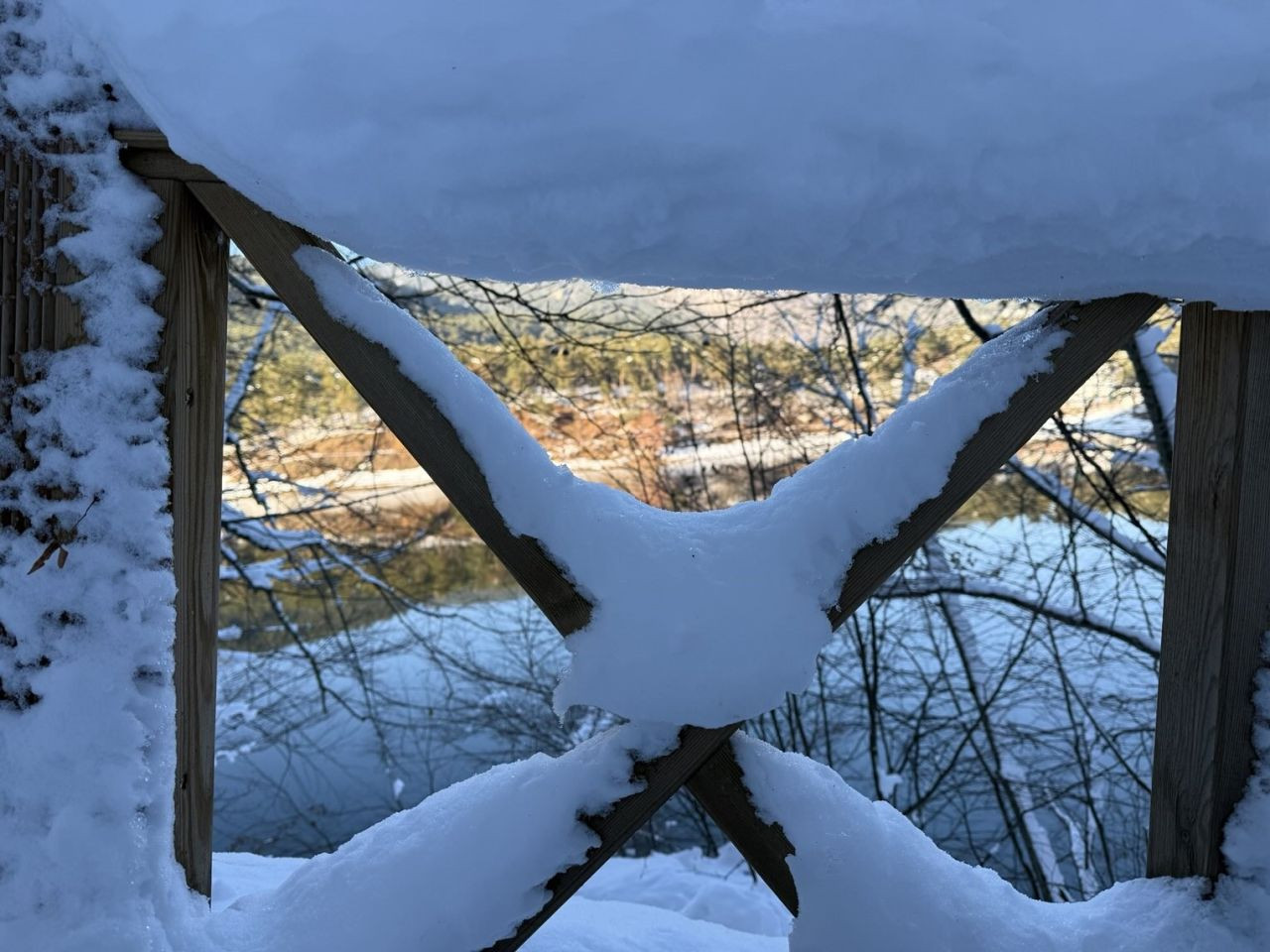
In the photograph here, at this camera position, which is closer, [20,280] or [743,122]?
[743,122]

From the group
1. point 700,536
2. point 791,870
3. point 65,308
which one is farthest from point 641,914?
point 65,308

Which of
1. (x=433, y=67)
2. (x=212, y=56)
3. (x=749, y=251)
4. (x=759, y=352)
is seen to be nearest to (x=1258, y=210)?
(x=749, y=251)

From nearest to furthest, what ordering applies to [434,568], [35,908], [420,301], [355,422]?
[35,908], [420,301], [355,422], [434,568]

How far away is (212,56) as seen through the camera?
937mm

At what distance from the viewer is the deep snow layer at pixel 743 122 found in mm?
886

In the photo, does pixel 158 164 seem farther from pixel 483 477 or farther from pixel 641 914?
pixel 641 914

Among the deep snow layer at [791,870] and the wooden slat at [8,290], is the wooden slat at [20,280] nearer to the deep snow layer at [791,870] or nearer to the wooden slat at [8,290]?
the wooden slat at [8,290]

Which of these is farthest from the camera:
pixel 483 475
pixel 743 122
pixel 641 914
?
pixel 641 914

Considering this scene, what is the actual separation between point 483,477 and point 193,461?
15.3 inches

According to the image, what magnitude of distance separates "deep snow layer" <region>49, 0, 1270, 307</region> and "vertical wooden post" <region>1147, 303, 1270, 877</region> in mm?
258

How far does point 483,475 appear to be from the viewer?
111 cm

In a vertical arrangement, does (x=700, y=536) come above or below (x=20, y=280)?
below

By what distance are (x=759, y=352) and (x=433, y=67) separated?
4948 mm

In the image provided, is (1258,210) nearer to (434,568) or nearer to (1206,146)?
(1206,146)
